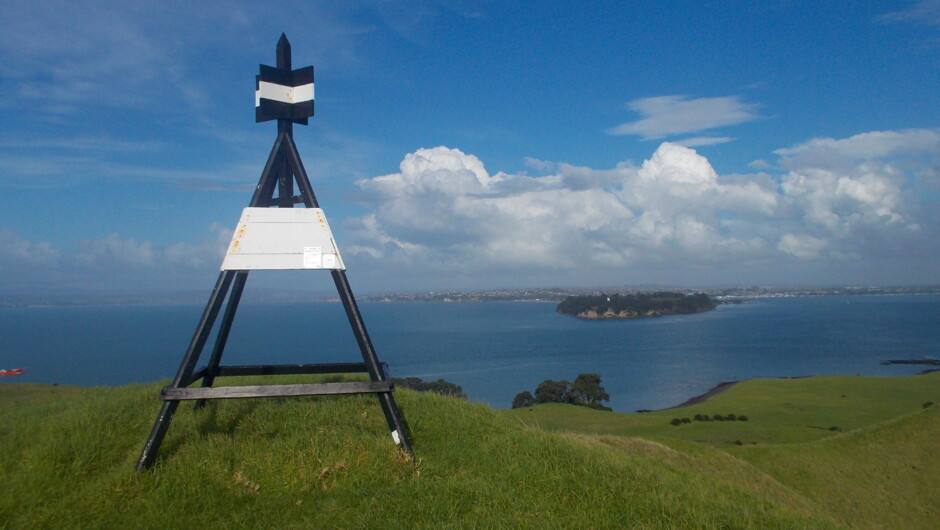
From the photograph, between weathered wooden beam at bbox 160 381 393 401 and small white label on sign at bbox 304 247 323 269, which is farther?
small white label on sign at bbox 304 247 323 269

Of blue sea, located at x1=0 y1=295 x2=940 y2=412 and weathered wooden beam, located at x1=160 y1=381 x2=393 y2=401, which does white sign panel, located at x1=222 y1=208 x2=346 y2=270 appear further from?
blue sea, located at x1=0 y1=295 x2=940 y2=412

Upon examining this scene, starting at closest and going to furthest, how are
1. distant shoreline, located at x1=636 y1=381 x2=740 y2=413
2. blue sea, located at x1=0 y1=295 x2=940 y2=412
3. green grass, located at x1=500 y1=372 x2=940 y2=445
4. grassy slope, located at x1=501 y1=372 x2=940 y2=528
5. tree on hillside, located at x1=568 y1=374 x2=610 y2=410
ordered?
grassy slope, located at x1=501 y1=372 x2=940 y2=528
green grass, located at x1=500 y1=372 x2=940 y2=445
tree on hillside, located at x1=568 y1=374 x2=610 y2=410
distant shoreline, located at x1=636 y1=381 x2=740 y2=413
blue sea, located at x1=0 y1=295 x2=940 y2=412

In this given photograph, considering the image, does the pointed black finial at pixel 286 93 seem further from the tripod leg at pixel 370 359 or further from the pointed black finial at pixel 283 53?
the tripod leg at pixel 370 359

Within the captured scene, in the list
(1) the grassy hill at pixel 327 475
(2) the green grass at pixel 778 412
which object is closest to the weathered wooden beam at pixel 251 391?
(1) the grassy hill at pixel 327 475

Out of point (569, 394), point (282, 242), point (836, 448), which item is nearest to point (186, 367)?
point (282, 242)

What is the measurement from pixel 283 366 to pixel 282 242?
1.64 meters

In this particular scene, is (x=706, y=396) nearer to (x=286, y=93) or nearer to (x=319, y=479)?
(x=286, y=93)

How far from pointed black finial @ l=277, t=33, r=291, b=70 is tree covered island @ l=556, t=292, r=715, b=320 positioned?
15268 cm

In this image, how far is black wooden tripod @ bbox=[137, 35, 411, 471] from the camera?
5.07m

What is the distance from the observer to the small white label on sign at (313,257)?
5707 millimetres

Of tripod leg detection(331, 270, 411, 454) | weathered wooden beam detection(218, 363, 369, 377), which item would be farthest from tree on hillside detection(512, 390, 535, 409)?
tripod leg detection(331, 270, 411, 454)

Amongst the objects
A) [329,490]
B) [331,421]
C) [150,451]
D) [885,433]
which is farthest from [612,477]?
[885,433]

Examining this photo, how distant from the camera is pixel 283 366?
667 cm

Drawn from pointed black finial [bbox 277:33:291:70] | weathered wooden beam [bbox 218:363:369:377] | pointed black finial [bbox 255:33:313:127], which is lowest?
weathered wooden beam [bbox 218:363:369:377]
